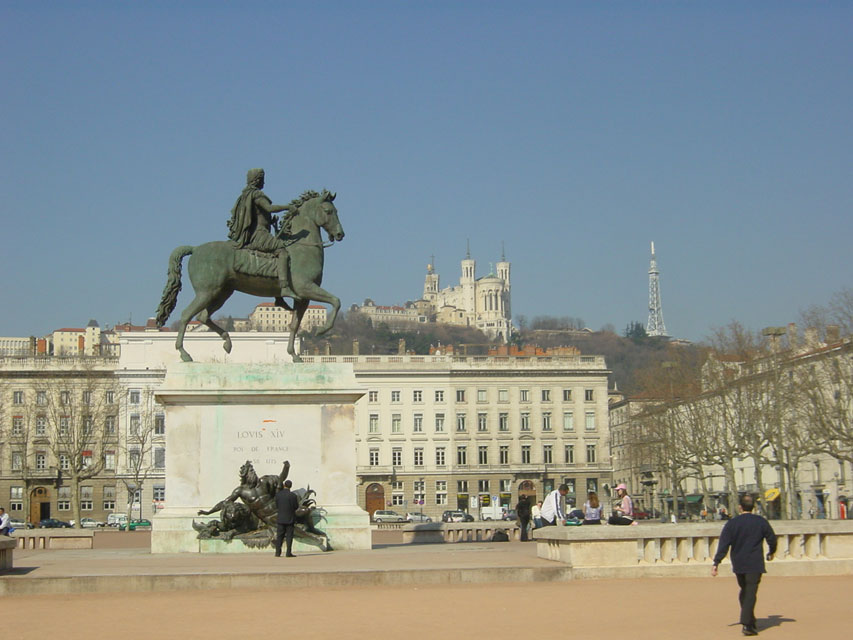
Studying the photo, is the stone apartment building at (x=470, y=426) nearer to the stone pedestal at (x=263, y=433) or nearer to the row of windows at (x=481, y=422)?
the row of windows at (x=481, y=422)

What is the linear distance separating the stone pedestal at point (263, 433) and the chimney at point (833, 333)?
38.1 meters

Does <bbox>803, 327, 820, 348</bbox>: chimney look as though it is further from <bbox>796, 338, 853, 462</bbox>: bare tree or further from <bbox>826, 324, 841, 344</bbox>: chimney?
<bbox>826, 324, 841, 344</bbox>: chimney

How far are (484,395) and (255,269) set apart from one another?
86.6 m

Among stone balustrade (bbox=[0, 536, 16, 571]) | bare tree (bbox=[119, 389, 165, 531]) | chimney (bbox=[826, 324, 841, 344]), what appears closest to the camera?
stone balustrade (bbox=[0, 536, 16, 571])

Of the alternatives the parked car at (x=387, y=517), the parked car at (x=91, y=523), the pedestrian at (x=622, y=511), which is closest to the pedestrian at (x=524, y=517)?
the pedestrian at (x=622, y=511)

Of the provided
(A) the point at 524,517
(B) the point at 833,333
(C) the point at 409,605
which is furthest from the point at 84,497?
(C) the point at 409,605

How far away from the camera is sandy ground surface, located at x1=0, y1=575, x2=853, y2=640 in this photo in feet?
39.7

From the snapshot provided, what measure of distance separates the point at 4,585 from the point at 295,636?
5668 millimetres

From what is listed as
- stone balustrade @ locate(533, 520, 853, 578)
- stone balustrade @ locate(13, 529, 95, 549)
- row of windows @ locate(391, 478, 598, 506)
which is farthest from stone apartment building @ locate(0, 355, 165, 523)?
stone balustrade @ locate(533, 520, 853, 578)

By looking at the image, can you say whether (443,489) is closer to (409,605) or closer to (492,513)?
(492,513)

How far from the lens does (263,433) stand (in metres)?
22.2

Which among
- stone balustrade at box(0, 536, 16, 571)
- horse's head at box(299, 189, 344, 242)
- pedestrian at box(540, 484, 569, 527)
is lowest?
stone balustrade at box(0, 536, 16, 571)

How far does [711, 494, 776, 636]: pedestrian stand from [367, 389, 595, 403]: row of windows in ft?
308

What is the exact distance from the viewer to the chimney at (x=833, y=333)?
54.6 meters
